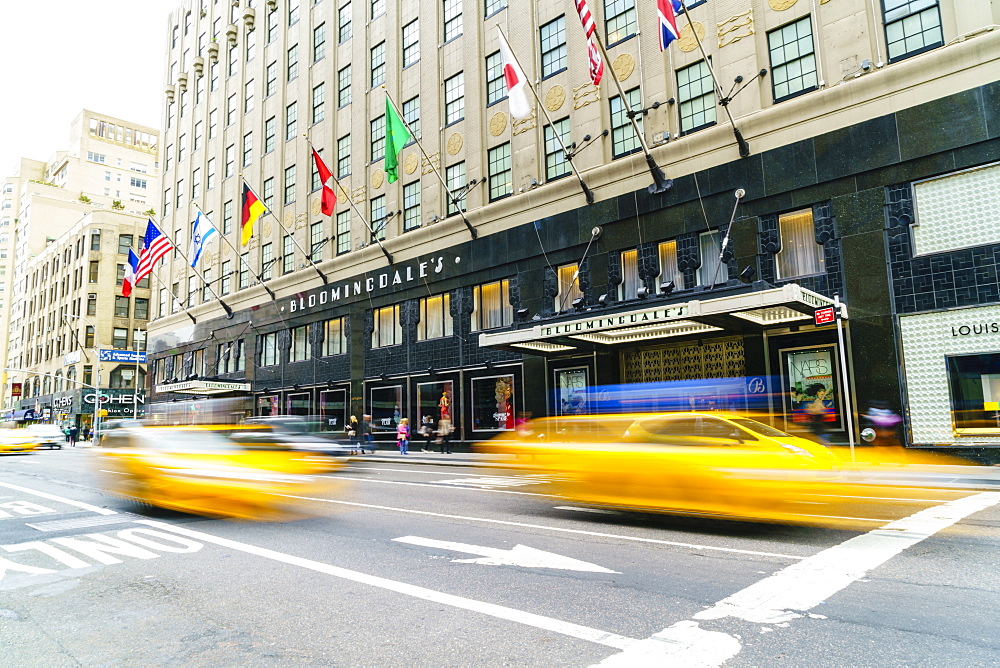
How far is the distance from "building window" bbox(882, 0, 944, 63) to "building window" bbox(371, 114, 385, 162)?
22035 millimetres

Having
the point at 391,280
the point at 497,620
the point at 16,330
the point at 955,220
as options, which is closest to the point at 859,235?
the point at 955,220

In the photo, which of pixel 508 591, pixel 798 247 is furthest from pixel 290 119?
pixel 508 591

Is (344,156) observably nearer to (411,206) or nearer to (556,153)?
(411,206)

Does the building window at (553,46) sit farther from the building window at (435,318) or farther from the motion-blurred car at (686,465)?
the motion-blurred car at (686,465)

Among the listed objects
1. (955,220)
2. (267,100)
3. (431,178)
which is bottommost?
(955,220)

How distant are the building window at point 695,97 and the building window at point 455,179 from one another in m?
10.1

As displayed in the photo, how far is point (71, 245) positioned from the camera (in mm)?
73188

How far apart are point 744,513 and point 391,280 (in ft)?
79.2

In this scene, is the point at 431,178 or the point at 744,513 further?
the point at 431,178

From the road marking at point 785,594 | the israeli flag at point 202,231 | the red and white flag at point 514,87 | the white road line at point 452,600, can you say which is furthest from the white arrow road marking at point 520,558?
the israeli flag at point 202,231

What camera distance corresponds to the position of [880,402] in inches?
649

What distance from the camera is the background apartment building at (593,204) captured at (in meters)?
16.9

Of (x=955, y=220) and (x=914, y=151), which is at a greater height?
(x=914, y=151)

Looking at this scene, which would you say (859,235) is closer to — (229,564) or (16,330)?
(229,564)
